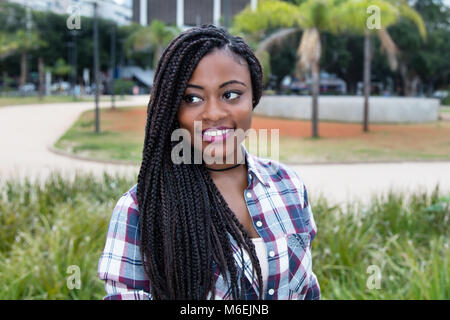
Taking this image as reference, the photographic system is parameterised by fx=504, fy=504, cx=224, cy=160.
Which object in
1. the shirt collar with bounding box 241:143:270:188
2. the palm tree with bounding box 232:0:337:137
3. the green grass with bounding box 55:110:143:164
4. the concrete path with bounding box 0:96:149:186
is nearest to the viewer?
the shirt collar with bounding box 241:143:270:188

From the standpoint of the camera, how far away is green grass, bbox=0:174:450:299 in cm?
308

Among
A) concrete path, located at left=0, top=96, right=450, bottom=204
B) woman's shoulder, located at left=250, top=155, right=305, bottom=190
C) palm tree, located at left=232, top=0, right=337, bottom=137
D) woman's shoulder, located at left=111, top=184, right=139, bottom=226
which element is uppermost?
palm tree, located at left=232, top=0, right=337, bottom=137

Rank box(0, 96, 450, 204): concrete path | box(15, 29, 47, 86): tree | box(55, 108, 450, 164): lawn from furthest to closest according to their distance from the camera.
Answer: box(15, 29, 47, 86): tree, box(55, 108, 450, 164): lawn, box(0, 96, 450, 204): concrete path

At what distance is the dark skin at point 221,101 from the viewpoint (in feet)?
4.13

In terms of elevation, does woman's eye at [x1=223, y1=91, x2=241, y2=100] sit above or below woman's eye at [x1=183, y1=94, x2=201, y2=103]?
above

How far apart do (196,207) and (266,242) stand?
0.73ft

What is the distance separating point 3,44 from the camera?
35312mm

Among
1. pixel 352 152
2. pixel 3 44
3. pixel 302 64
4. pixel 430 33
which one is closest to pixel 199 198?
pixel 352 152

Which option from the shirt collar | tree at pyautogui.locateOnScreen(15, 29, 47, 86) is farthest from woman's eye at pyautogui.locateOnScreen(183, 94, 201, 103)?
tree at pyautogui.locateOnScreen(15, 29, 47, 86)

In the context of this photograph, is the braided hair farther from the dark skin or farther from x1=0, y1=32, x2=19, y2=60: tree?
x1=0, y1=32, x2=19, y2=60: tree

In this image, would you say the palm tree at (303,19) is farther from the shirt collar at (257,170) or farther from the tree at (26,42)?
the tree at (26,42)

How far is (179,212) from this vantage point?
1.25m

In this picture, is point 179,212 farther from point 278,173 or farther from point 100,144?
point 100,144

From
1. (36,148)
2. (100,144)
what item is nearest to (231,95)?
(36,148)
